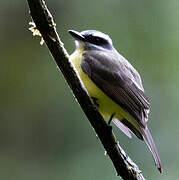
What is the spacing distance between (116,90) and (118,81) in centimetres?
10

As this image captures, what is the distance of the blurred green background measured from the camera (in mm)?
4453

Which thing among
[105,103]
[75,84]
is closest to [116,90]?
[105,103]

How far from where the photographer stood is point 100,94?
3.27 meters

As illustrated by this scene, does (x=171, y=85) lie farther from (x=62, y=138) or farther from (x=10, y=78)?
(x=10, y=78)

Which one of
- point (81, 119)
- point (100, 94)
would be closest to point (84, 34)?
point (100, 94)

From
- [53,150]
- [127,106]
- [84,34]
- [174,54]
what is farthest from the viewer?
[174,54]

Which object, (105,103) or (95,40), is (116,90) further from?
(95,40)

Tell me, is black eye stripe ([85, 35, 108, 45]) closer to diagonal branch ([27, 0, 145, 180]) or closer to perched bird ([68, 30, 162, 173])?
perched bird ([68, 30, 162, 173])

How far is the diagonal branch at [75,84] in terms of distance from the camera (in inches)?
93.3

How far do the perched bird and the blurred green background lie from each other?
0.96 metres

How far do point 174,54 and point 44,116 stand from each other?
4.11ft

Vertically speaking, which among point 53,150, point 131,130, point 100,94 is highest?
point 100,94

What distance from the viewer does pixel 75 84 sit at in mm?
2607

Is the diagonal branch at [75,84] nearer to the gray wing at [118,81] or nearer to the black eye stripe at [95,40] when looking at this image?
the gray wing at [118,81]
